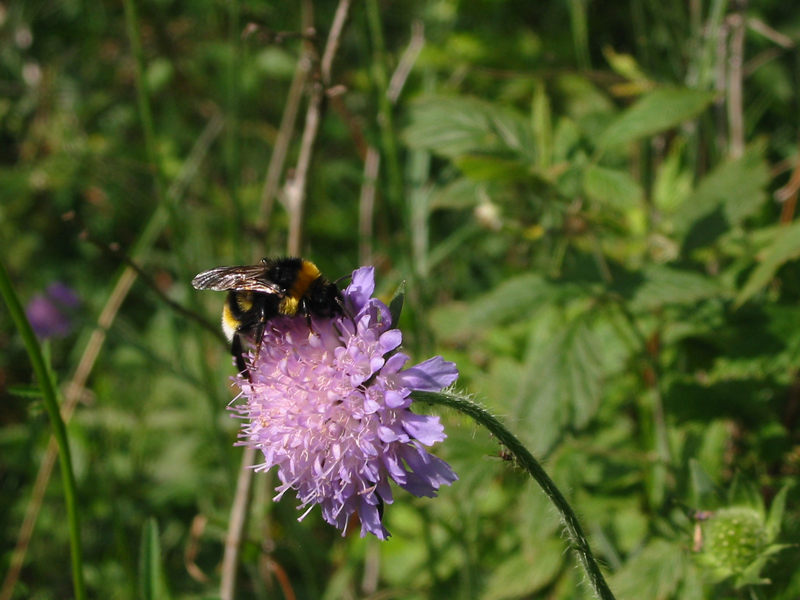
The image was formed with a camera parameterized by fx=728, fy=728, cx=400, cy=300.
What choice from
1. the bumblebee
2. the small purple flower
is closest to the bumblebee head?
the bumblebee

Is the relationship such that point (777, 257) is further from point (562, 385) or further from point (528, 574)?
point (528, 574)

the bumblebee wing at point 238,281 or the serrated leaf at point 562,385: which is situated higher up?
the bumblebee wing at point 238,281

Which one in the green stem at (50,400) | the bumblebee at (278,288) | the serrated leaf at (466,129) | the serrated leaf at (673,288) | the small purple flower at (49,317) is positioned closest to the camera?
the green stem at (50,400)

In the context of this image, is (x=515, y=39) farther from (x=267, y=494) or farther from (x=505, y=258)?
(x=267, y=494)

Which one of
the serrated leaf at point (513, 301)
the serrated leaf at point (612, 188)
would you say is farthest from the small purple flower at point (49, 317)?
the serrated leaf at point (612, 188)

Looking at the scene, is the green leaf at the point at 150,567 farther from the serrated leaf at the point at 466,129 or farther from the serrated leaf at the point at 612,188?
the serrated leaf at the point at 612,188

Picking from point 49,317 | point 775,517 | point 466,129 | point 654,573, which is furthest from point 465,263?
point 49,317
